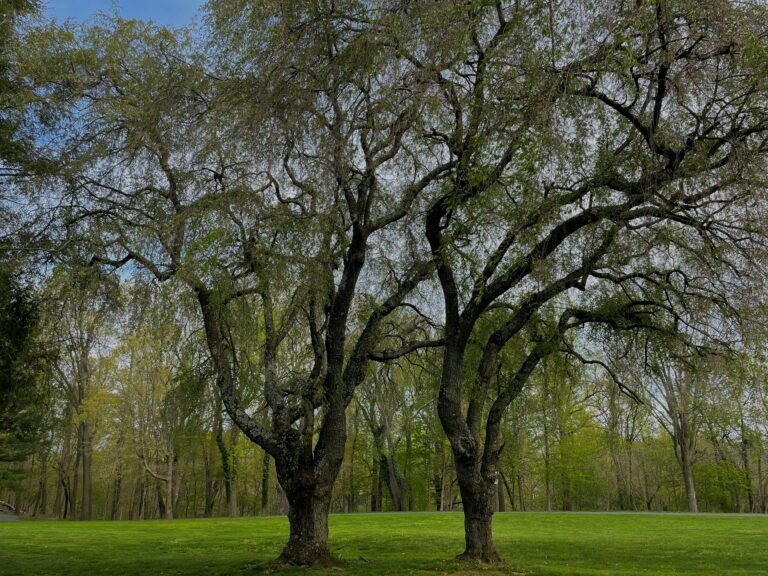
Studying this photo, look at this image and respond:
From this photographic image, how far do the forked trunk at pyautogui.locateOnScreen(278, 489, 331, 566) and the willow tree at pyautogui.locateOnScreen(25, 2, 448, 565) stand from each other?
0.10 feet

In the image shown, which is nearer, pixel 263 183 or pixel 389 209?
pixel 263 183

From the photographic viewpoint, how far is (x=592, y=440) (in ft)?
142

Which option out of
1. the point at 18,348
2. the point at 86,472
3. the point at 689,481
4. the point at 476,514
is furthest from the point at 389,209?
the point at 689,481

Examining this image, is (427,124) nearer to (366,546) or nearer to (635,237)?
(635,237)

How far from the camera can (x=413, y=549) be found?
13.3m

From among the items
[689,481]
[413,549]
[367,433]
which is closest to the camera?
[413,549]

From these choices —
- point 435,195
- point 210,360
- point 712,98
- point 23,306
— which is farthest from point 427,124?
point 23,306

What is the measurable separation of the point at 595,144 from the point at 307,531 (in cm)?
749

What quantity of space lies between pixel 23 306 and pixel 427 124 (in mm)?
6908

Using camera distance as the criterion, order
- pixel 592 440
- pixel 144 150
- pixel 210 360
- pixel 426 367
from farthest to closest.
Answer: pixel 592 440, pixel 426 367, pixel 210 360, pixel 144 150

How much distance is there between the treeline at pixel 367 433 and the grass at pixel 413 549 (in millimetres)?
2604

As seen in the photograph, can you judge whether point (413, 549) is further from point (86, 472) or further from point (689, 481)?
point (689, 481)

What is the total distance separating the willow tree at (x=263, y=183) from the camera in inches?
273

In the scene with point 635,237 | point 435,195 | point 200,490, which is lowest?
point 200,490
